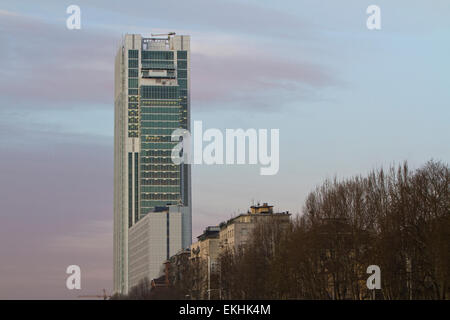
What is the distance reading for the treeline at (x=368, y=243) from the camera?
84500 millimetres

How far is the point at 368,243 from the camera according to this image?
91.6 meters

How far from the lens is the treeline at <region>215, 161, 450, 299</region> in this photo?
84500 millimetres

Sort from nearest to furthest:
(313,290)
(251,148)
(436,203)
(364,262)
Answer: (251,148)
(436,203)
(364,262)
(313,290)
